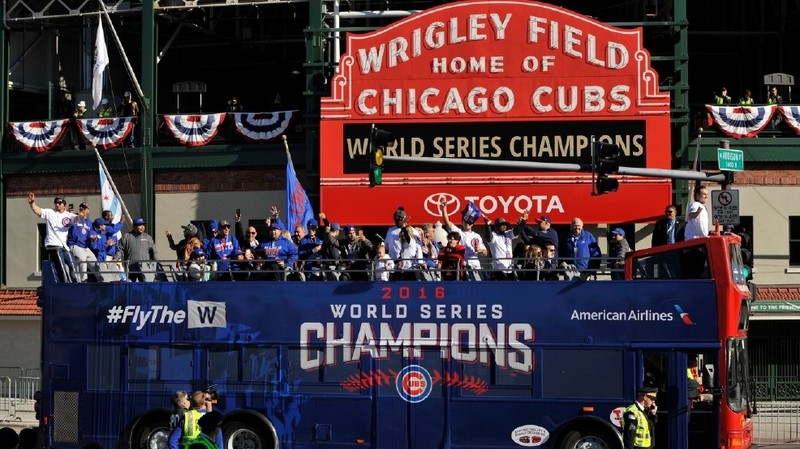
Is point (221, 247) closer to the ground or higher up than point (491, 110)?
closer to the ground

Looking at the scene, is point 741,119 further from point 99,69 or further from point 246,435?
point 99,69

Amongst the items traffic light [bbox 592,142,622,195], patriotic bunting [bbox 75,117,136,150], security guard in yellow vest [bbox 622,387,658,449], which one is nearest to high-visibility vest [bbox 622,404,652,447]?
security guard in yellow vest [bbox 622,387,658,449]

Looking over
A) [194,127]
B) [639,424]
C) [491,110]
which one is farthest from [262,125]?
[639,424]

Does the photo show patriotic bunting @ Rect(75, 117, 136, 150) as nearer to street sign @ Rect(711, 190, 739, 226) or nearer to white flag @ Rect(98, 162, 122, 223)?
white flag @ Rect(98, 162, 122, 223)

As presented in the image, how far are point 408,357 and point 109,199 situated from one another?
11868 millimetres

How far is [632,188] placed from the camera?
26.8 m

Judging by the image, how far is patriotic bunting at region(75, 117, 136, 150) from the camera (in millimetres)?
30453

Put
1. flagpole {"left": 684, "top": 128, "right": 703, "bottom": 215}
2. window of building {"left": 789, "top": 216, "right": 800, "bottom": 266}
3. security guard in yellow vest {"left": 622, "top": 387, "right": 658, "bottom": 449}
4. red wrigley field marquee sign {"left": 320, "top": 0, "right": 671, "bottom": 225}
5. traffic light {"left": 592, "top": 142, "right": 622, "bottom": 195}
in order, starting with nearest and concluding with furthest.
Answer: security guard in yellow vest {"left": 622, "top": 387, "right": 658, "bottom": 449} < traffic light {"left": 592, "top": 142, "right": 622, "bottom": 195} < flagpole {"left": 684, "top": 128, "right": 703, "bottom": 215} < red wrigley field marquee sign {"left": 320, "top": 0, "right": 671, "bottom": 225} < window of building {"left": 789, "top": 216, "right": 800, "bottom": 266}

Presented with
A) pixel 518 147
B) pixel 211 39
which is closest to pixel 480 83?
pixel 518 147

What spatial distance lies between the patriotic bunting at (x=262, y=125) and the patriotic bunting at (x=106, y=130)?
9.61 ft

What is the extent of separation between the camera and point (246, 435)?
19031 millimetres

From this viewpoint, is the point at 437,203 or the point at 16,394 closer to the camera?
the point at 437,203

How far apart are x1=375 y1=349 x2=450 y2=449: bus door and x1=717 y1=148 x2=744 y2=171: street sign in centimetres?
601

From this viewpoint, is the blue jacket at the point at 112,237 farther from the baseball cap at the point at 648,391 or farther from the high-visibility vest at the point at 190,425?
the baseball cap at the point at 648,391
